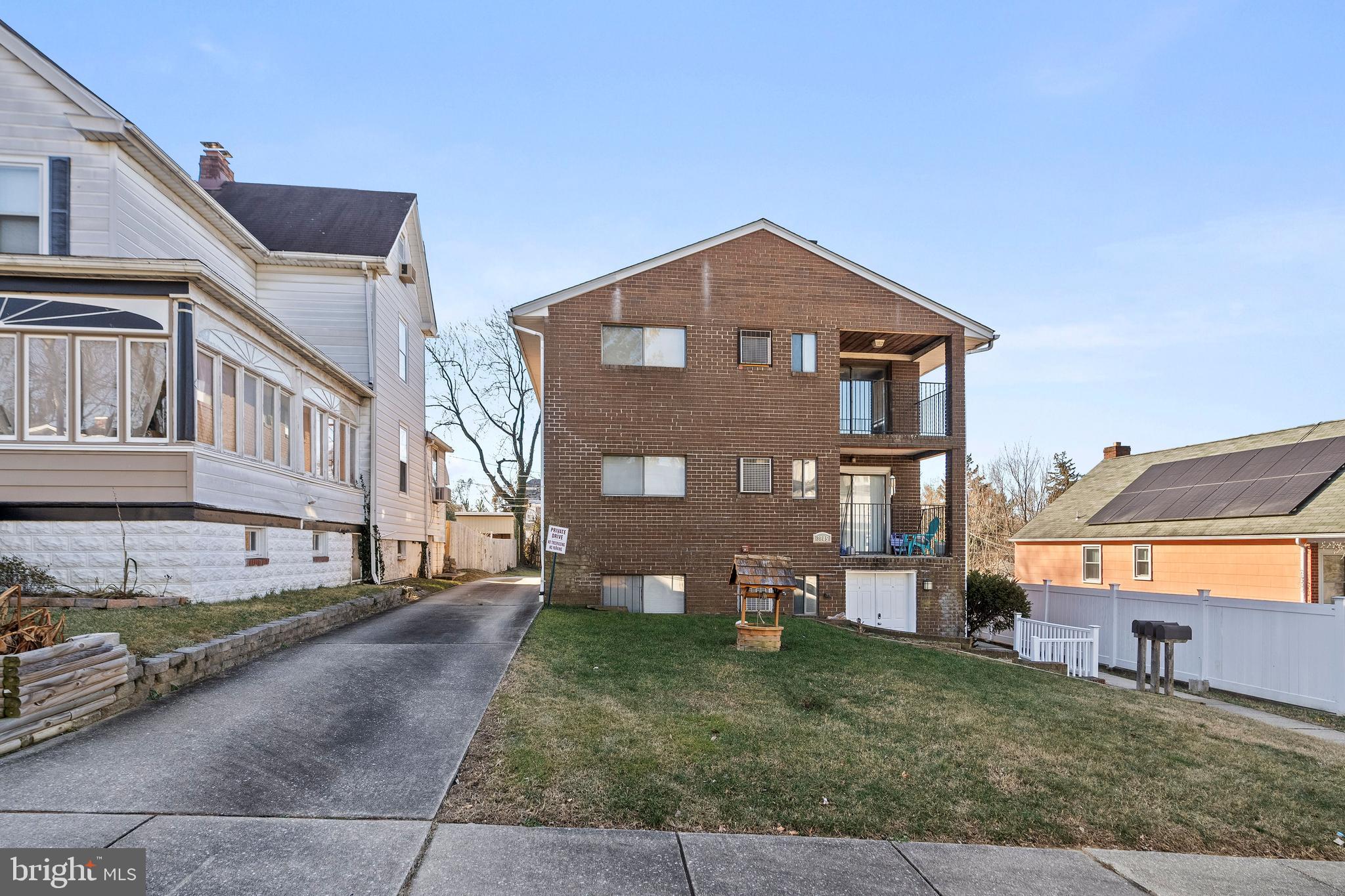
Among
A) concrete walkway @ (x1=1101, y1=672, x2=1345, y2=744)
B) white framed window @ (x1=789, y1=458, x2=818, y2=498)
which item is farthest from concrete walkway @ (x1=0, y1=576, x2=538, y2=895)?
white framed window @ (x1=789, y1=458, x2=818, y2=498)

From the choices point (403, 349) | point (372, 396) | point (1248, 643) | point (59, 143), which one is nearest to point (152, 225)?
point (59, 143)

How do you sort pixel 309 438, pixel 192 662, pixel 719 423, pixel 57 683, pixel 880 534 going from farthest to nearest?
1. pixel 880 534
2. pixel 719 423
3. pixel 309 438
4. pixel 192 662
5. pixel 57 683

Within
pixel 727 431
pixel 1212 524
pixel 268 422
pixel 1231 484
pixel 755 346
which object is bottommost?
pixel 1212 524

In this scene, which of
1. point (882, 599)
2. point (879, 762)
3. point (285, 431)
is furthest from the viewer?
point (882, 599)

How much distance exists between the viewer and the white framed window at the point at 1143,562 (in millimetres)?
22469

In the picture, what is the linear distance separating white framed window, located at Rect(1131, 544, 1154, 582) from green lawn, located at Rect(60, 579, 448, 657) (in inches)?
864

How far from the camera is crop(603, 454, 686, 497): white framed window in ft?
55.0

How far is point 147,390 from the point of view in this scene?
10.0 metres

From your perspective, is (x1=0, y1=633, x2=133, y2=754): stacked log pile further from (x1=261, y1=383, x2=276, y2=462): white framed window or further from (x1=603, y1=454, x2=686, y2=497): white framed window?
(x1=603, y1=454, x2=686, y2=497): white framed window

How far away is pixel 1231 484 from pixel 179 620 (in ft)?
81.9

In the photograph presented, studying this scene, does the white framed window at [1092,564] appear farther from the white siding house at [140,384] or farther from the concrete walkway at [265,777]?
the concrete walkway at [265,777]

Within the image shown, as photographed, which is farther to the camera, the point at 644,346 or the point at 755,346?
the point at 755,346

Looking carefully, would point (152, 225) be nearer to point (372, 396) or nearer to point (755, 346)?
point (372, 396)

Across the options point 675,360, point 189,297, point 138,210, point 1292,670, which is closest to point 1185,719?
point 1292,670
